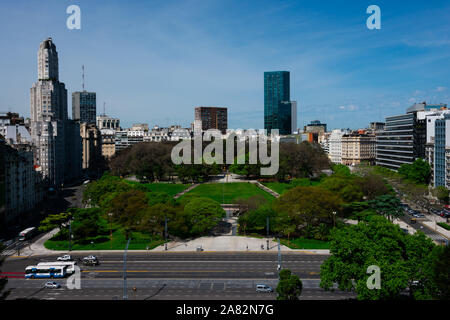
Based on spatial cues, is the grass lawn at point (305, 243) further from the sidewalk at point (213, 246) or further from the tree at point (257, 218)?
the tree at point (257, 218)

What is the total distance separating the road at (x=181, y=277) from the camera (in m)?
26.5

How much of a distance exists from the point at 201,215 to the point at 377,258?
83.9ft

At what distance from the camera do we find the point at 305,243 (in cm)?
4041

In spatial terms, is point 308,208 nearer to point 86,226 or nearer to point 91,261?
point 91,261

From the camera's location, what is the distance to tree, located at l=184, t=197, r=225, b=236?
42.6 metres

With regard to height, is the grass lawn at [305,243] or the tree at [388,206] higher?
the tree at [388,206]

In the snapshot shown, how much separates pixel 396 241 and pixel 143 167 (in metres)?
72.2

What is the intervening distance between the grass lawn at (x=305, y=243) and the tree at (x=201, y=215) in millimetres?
8274

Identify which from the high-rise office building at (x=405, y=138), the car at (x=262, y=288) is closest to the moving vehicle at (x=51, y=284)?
the car at (x=262, y=288)

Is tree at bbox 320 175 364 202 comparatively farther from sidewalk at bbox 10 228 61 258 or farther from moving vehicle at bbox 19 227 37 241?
moving vehicle at bbox 19 227 37 241

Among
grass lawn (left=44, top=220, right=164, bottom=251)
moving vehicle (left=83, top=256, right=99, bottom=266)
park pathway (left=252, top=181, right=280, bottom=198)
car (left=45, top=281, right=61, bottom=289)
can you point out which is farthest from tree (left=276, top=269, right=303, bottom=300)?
park pathway (left=252, top=181, right=280, bottom=198)
